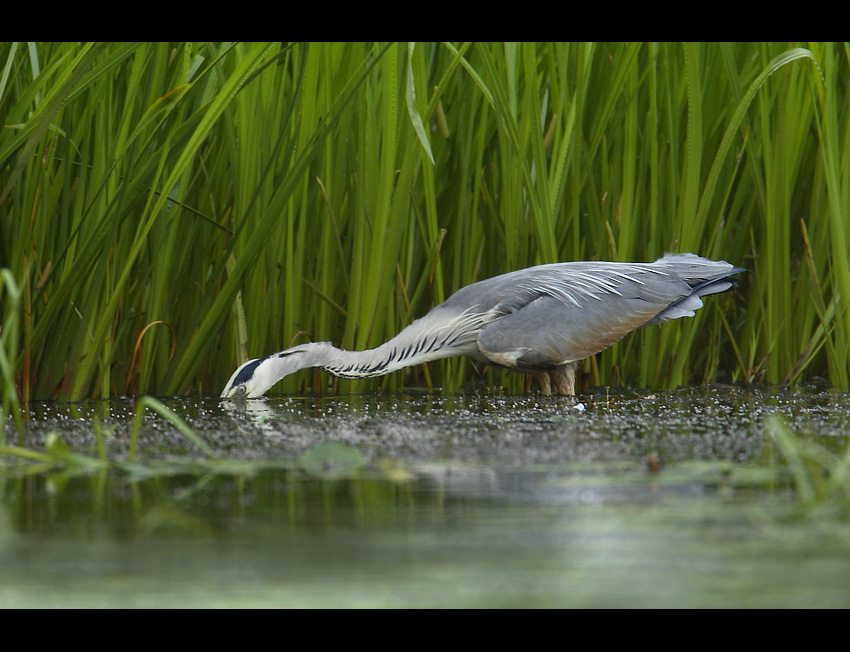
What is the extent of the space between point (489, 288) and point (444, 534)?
8.92 ft

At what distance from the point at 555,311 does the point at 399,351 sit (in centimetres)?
76

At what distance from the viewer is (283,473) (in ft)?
8.47

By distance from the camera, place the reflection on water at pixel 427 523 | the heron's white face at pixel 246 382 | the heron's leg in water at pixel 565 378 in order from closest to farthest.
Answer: the reflection on water at pixel 427 523 < the heron's white face at pixel 246 382 < the heron's leg in water at pixel 565 378

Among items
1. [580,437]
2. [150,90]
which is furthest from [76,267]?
[580,437]

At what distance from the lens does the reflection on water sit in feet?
5.33

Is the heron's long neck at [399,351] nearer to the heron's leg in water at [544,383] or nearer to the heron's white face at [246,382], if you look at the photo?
the heron's white face at [246,382]

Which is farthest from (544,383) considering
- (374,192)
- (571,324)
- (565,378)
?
(374,192)

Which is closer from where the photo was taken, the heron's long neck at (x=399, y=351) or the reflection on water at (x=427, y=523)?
the reflection on water at (x=427, y=523)

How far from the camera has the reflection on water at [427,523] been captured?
163 cm

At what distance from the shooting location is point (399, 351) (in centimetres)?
443

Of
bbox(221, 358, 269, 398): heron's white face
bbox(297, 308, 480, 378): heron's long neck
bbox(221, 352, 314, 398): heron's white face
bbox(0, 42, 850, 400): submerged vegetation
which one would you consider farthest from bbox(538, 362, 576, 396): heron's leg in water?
bbox(221, 358, 269, 398): heron's white face

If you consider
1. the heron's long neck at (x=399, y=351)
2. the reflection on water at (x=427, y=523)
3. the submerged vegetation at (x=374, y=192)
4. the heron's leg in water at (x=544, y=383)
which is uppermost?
the submerged vegetation at (x=374, y=192)

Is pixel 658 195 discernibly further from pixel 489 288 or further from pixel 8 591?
pixel 8 591

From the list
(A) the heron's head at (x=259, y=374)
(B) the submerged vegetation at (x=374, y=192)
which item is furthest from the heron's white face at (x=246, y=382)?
(B) the submerged vegetation at (x=374, y=192)
